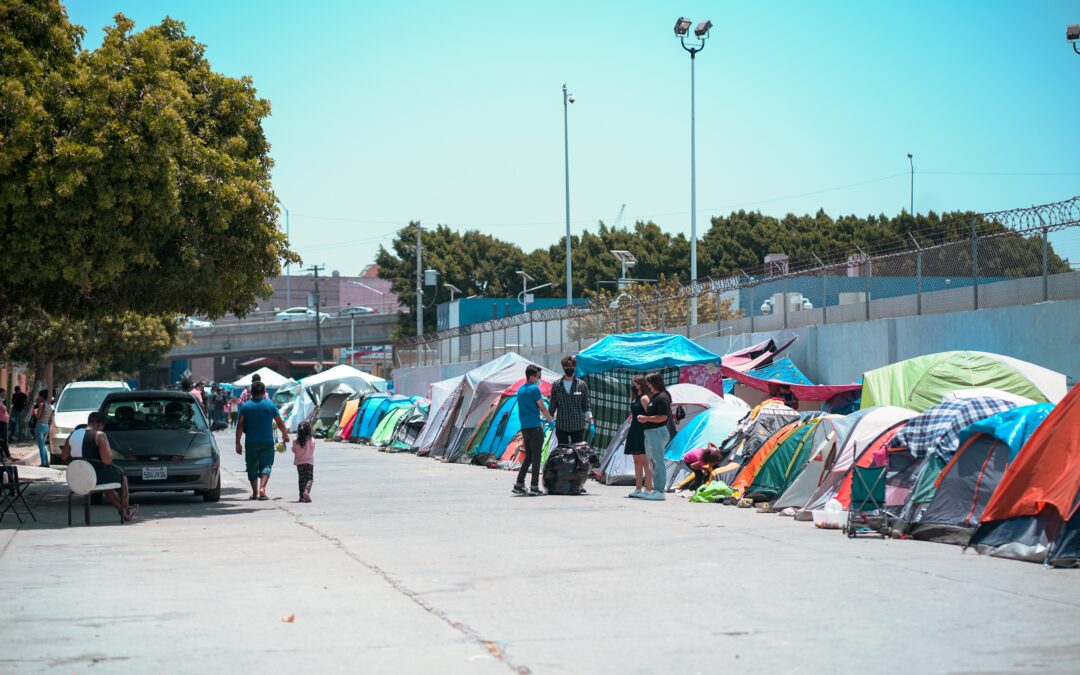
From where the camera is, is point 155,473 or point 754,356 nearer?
point 155,473

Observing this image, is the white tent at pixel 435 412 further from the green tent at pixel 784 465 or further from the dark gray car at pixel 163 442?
the green tent at pixel 784 465

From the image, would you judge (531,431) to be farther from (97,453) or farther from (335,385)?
(335,385)

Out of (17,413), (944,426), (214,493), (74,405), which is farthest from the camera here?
(17,413)

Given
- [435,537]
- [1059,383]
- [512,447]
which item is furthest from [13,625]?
[512,447]

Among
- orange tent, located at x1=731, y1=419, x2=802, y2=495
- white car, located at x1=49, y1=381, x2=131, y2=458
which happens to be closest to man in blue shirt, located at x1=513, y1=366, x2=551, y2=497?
orange tent, located at x1=731, y1=419, x2=802, y2=495

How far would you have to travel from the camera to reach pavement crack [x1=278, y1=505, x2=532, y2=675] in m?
6.62

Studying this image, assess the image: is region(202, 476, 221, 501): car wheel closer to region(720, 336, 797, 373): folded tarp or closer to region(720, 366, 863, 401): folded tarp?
region(720, 366, 863, 401): folded tarp

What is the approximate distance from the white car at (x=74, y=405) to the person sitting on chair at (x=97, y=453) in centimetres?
1241

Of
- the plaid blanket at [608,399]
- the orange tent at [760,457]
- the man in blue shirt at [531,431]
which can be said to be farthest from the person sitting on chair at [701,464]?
the plaid blanket at [608,399]

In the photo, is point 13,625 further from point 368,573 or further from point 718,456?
point 718,456

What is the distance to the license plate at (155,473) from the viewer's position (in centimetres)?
1634

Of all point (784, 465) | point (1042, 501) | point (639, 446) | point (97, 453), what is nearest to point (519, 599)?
point (1042, 501)

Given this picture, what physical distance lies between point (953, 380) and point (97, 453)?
11.5 meters

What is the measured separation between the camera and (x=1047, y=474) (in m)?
10.5
